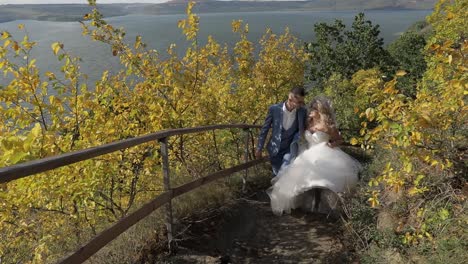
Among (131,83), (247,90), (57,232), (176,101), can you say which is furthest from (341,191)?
(247,90)

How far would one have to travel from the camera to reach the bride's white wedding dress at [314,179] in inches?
214

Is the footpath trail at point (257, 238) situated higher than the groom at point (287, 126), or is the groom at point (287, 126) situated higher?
the groom at point (287, 126)

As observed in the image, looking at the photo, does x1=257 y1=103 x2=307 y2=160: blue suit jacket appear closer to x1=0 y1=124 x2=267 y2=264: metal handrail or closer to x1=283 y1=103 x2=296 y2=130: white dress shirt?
x1=283 y1=103 x2=296 y2=130: white dress shirt

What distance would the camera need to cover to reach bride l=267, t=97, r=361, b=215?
5.45 metres

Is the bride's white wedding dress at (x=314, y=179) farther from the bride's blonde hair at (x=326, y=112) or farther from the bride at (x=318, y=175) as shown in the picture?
the bride's blonde hair at (x=326, y=112)

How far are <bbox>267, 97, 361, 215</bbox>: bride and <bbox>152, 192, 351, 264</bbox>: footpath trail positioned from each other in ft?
0.61

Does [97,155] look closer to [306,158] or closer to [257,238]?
[257,238]

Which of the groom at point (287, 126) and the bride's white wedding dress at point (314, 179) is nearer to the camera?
the bride's white wedding dress at point (314, 179)

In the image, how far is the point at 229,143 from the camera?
9.75 metres

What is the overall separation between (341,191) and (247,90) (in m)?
6.11

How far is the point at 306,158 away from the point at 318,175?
13.6 inches

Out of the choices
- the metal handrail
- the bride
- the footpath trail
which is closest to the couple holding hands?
the bride

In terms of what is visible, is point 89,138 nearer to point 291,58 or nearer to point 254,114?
point 254,114

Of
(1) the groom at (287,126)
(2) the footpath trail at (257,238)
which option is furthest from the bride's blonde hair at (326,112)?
(2) the footpath trail at (257,238)
